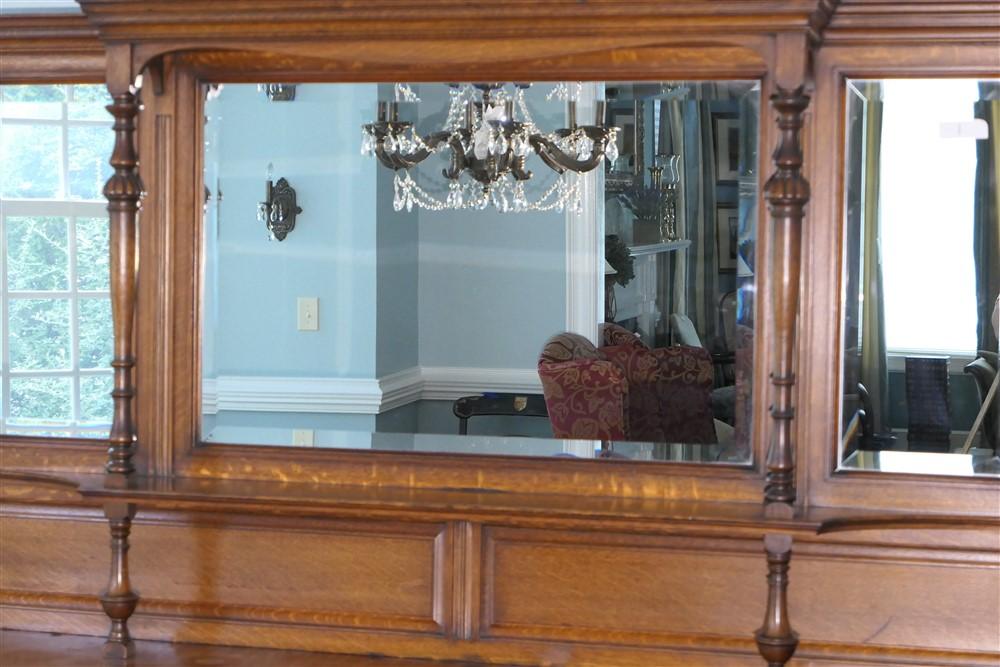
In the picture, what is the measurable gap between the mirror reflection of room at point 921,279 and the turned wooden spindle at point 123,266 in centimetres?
145

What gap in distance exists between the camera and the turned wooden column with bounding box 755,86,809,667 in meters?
2.48

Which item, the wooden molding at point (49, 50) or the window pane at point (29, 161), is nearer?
the wooden molding at point (49, 50)

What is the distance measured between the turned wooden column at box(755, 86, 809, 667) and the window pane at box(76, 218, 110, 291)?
58.4 inches

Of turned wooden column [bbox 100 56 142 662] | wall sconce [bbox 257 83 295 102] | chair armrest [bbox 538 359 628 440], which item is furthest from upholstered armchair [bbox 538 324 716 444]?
turned wooden column [bbox 100 56 142 662]

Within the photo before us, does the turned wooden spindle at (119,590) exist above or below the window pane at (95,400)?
below

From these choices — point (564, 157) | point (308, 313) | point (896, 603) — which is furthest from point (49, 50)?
point (896, 603)

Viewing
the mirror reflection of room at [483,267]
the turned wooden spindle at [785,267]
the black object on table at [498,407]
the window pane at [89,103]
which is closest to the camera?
the turned wooden spindle at [785,267]

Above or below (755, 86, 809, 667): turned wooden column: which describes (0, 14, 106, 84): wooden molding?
above

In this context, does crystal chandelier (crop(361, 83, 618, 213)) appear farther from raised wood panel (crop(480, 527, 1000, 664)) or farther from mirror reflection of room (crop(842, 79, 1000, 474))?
raised wood panel (crop(480, 527, 1000, 664))

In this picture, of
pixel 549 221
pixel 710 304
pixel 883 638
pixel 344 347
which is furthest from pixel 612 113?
pixel 883 638

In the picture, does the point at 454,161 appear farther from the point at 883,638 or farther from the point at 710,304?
the point at 883,638

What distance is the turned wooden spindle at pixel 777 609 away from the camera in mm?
2500

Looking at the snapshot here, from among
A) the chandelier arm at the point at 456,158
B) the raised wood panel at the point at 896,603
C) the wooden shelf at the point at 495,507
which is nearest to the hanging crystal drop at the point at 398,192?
the chandelier arm at the point at 456,158

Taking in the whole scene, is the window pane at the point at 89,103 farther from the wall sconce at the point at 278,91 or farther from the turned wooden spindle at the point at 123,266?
the wall sconce at the point at 278,91
